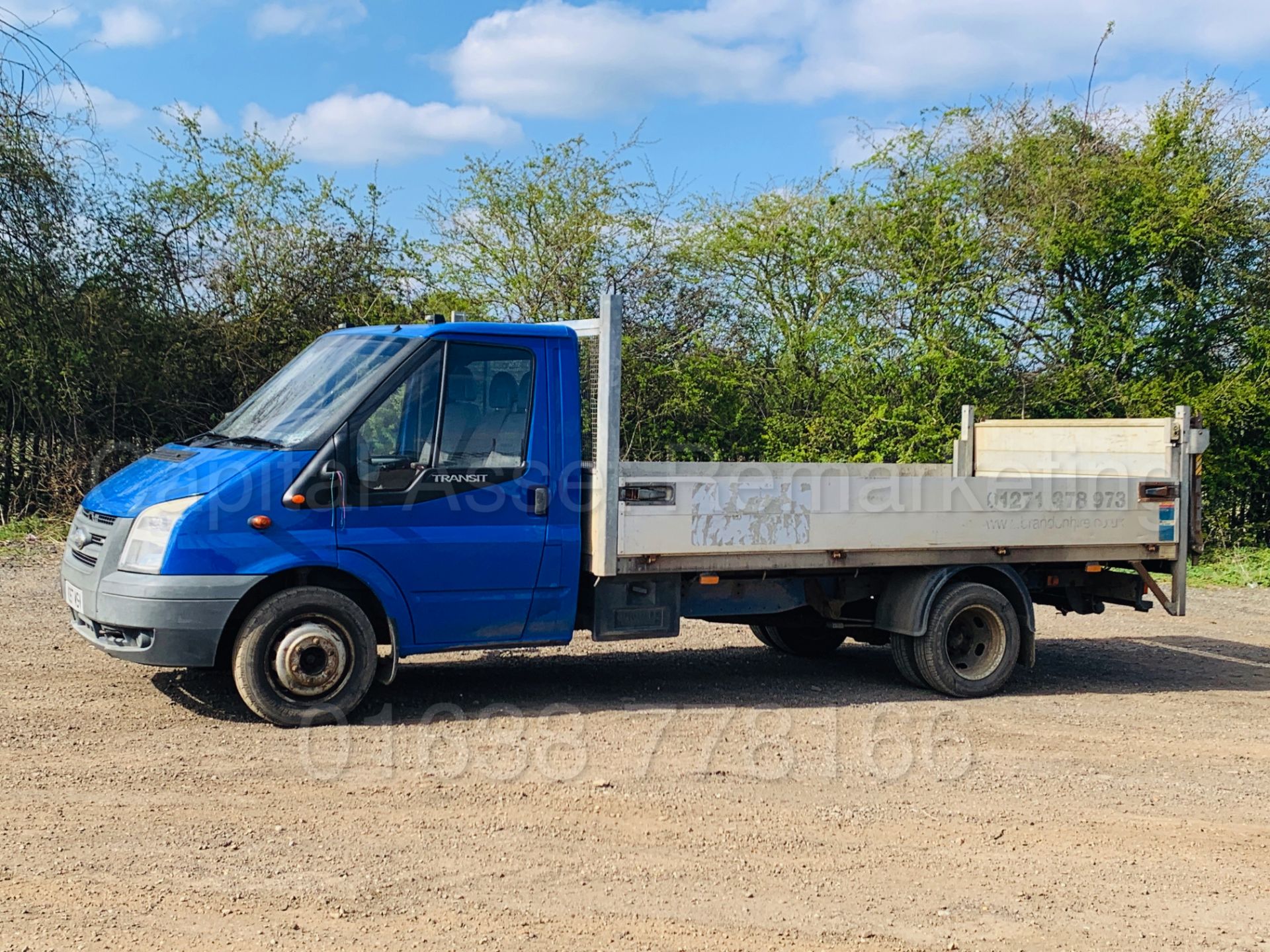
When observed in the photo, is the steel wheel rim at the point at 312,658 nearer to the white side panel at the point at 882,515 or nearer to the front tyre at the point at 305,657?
the front tyre at the point at 305,657

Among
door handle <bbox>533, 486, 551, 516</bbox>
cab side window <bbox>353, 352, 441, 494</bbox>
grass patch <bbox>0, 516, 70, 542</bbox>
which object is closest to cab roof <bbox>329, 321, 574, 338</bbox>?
cab side window <bbox>353, 352, 441, 494</bbox>

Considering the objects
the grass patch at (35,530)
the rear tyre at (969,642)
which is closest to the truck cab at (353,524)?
the rear tyre at (969,642)

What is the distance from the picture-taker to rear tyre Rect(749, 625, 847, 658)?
9734 millimetres

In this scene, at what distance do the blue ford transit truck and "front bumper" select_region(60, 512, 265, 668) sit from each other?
0.01m

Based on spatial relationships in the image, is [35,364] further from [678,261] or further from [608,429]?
[608,429]

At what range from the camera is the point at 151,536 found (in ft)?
21.7

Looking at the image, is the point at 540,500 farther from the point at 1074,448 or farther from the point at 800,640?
the point at 1074,448

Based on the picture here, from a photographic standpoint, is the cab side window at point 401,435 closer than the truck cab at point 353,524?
No

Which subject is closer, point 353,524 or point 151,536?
point 151,536

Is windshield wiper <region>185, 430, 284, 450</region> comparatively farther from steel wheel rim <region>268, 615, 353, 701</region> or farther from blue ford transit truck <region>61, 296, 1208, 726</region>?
steel wheel rim <region>268, 615, 353, 701</region>

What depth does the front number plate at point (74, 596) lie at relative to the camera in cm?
694

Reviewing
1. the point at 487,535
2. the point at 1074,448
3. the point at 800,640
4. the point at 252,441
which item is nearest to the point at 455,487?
the point at 487,535

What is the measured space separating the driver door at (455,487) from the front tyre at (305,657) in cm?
29

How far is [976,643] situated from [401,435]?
13.5ft
